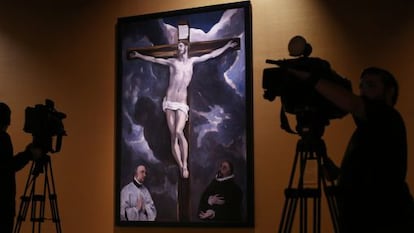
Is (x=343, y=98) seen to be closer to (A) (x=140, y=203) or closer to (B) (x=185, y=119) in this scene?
(B) (x=185, y=119)

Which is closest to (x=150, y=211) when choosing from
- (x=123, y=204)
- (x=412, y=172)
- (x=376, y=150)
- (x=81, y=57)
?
(x=123, y=204)

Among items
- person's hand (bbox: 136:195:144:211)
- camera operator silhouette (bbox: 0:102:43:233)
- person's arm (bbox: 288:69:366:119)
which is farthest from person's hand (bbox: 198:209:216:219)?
person's arm (bbox: 288:69:366:119)

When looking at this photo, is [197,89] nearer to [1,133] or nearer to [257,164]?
[257,164]

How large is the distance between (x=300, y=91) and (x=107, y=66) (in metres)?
2.38

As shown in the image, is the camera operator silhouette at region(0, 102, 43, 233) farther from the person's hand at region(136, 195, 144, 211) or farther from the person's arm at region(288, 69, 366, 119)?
the person's arm at region(288, 69, 366, 119)

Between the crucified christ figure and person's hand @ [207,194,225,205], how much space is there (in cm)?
26

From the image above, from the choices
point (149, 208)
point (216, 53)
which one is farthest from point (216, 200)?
point (216, 53)

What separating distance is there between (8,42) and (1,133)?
1.66 meters

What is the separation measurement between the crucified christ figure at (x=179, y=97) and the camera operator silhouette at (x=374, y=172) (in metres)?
2.04

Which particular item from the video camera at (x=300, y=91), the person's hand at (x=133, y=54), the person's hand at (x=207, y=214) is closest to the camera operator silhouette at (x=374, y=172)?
the video camera at (x=300, y=91)

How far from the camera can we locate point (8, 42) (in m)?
4.89

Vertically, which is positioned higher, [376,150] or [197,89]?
[197,89]

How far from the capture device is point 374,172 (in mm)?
2111

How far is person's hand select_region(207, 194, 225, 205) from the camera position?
394cm
